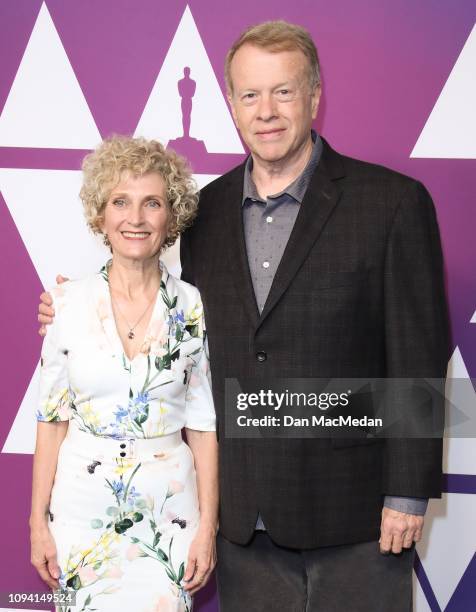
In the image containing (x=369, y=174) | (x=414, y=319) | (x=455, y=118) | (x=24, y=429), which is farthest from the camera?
(x=24, y=429)

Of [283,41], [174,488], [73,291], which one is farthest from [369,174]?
[174,488]

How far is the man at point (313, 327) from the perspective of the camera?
1.75 meters

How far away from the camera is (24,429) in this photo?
260 cm

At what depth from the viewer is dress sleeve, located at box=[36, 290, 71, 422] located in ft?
6.05

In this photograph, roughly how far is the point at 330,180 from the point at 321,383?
1.53 feet

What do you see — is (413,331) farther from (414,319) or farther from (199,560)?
(199,560)

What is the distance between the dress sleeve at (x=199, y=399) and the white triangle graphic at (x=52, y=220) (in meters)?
0.76

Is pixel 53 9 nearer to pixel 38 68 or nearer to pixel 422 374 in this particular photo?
pixel 38 68

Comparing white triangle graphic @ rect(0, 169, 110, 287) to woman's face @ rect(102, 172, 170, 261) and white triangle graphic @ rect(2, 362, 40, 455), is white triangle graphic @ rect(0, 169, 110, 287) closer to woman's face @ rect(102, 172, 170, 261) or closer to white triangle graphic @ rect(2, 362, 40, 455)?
white triangle graphic @ rect(2, 362, 40, 455)

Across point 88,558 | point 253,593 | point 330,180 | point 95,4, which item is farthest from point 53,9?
point 253,593

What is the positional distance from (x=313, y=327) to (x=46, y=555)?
805mm

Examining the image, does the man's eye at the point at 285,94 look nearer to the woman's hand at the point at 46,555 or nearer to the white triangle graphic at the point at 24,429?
the woman's hand at the point at 46,555

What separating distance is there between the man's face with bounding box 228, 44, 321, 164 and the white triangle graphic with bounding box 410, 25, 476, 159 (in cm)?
65

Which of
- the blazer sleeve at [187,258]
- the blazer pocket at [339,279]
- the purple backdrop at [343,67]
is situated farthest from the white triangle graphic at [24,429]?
the blazer pocket at [339,279]
